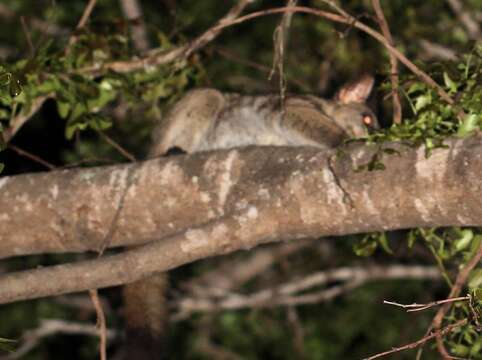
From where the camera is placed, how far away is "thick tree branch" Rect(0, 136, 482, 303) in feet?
8.89

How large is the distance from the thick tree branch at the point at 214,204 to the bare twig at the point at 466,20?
3128 millimetres

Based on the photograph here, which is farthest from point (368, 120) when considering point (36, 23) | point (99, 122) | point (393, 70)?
point (36, 23)

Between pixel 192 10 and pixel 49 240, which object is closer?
pixel 49 240

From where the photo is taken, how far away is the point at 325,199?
112 inches

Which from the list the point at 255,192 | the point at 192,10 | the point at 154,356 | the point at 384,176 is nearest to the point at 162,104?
the point at 154,356

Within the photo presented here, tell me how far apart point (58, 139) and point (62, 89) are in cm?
362

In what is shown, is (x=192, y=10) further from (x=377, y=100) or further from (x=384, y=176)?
(x=384, y=176)

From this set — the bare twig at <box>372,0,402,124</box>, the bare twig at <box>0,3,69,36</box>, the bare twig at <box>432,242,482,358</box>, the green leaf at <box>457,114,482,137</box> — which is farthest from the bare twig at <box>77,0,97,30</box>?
the bare twig at <box>0,3,69,36</box>

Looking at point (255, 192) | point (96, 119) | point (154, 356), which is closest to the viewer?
point (255, 192)

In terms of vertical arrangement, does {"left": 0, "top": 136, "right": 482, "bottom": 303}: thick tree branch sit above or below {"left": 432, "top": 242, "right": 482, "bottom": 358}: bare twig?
above

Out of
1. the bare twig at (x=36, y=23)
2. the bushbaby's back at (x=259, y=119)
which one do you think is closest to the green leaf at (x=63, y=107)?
the bushbaby's back at (x=259, y=119)

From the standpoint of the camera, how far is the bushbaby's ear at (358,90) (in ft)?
14.1

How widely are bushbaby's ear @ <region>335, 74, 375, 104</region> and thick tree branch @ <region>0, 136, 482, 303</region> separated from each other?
128cm

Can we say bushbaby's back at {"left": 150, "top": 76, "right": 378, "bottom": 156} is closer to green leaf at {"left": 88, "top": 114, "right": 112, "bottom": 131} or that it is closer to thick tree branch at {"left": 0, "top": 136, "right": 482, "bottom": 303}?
green leaf at {"left": 88, "top": 114, "right": 112, "bottom": 131}
